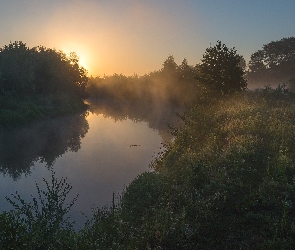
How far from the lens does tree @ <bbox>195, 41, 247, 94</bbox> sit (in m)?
31.7

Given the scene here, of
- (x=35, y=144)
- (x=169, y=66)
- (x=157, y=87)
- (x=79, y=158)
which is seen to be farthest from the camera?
(x=157, y=87)

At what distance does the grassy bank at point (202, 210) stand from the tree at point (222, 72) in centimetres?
1584

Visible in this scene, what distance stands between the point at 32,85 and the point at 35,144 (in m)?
26.2

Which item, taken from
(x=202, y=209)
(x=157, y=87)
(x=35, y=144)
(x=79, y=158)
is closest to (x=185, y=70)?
(x=157, y=87)

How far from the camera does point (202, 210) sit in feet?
29.1

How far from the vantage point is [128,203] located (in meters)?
11.7

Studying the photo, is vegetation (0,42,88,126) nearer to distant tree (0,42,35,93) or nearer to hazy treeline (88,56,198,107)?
distant tree (0,42,35,93)

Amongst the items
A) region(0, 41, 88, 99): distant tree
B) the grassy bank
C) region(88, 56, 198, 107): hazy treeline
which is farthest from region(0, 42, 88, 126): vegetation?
the grassy bank

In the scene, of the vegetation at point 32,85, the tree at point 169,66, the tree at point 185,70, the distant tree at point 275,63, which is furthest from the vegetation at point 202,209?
the distant tree at point 275,63

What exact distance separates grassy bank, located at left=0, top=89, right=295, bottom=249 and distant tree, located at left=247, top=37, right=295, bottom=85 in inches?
2784

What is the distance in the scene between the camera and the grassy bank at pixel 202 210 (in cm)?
717

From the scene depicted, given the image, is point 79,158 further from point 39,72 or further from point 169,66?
point 169,66

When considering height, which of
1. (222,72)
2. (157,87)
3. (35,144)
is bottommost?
(35,144)

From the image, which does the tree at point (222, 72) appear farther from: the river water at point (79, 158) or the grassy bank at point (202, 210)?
the grassy bank at point (202, 210)
